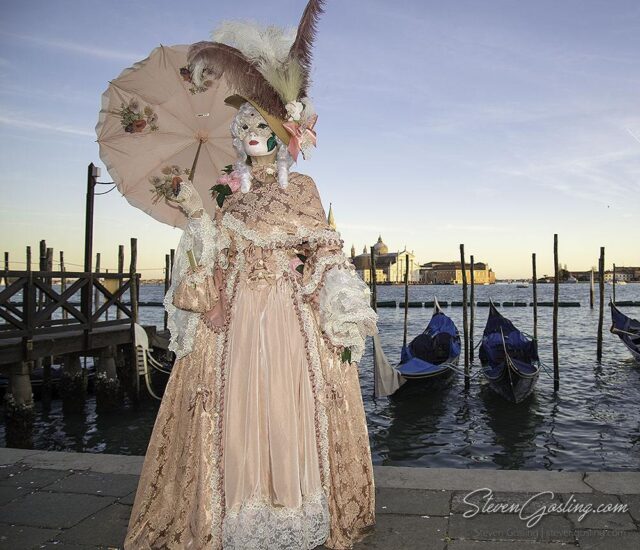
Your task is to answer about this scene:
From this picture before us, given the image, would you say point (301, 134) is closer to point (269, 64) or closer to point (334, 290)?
point (269, 64)

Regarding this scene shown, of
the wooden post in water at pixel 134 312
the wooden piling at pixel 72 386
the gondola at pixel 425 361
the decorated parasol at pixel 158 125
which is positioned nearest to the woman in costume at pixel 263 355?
the decorated parasol at pixel 158 125

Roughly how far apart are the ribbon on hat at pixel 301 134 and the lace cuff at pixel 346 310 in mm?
494

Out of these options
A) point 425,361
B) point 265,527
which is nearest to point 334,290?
point 265,527

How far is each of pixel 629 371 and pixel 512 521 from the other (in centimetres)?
1211

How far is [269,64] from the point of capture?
6.80ft

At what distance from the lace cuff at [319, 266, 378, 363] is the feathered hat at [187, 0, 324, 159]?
53 centimetres

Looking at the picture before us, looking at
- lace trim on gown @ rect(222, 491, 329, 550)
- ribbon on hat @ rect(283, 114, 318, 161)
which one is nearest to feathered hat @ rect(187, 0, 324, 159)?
ribbon on hat @ rect(283, 114, 318, 161)

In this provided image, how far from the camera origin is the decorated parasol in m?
2.19

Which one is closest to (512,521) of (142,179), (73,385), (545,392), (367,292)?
(367,292)

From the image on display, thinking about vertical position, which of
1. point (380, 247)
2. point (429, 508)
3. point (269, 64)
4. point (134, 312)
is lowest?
point (429, 508)

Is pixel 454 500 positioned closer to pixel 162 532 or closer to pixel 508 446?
pixel 162 532

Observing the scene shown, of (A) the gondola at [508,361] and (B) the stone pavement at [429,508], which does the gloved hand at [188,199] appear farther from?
(A) the gondola at [508,361]

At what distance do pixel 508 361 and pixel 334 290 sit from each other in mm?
7819

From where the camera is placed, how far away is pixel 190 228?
6.73 ft
